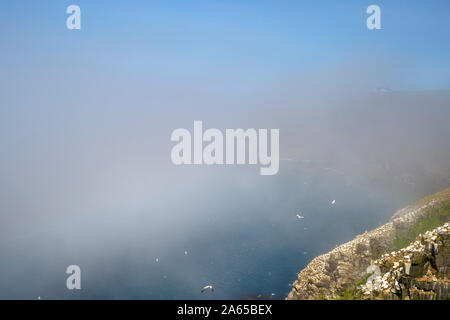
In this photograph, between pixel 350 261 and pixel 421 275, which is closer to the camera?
pixel 421 275

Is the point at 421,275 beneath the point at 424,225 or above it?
beneath

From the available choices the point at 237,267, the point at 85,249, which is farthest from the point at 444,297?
the point at 85,249

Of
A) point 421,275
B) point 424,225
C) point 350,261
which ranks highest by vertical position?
point 424,225

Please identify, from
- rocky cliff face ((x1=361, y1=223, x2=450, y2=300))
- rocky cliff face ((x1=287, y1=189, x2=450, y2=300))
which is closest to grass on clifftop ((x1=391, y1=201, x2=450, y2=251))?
rocky cliff face ((x1=287, y1=189, x2=450, y2=300))

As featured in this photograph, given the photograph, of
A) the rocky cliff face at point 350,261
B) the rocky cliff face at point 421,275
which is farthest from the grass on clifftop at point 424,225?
the rocky cliff face at point 421,275

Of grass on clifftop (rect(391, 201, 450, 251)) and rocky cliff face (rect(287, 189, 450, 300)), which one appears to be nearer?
rocky cliff face (rect(287, 189, 450, 300))

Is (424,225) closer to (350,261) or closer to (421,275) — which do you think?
(350,261)

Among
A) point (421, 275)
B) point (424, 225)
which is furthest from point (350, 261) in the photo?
point (421, 275)

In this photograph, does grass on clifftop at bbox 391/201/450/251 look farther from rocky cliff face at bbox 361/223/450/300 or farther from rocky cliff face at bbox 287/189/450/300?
rocky cliff face at bbox 361/223/450/300
